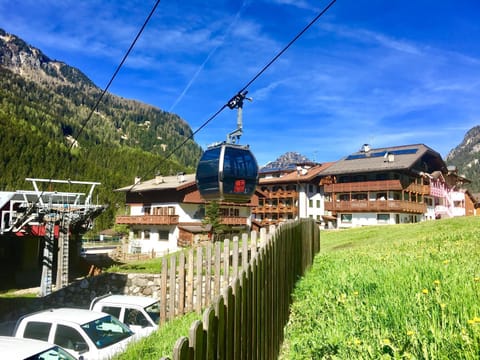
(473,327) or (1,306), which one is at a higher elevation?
(473,327)

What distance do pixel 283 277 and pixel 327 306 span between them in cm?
83

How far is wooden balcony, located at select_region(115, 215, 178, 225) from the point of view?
4294 centimetres

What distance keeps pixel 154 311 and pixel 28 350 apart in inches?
189

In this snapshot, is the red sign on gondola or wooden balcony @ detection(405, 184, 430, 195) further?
wooden balcony @ detection(405, 184, 430, 195)

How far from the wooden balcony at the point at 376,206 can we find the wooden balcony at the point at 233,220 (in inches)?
540

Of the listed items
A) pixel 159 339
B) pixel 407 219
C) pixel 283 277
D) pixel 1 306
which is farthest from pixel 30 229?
pixel 407 219

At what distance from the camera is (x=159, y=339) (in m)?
7.37

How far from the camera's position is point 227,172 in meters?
11.3

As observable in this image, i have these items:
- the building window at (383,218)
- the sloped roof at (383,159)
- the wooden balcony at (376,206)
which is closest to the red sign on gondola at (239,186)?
the wooden balcony at (376,206)

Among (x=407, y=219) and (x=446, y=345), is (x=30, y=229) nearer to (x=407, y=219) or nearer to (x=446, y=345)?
(x=446, y=345)

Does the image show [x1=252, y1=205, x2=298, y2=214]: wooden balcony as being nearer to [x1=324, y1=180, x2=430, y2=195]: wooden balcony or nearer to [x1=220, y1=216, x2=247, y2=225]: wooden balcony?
[x1=324, y1=180, x2=430, y2=195]: wooden balcony

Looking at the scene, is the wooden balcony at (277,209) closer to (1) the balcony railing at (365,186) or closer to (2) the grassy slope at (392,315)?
(1) the balcony railing at (365,186)

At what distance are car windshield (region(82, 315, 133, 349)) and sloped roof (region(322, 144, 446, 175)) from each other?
1722 inches

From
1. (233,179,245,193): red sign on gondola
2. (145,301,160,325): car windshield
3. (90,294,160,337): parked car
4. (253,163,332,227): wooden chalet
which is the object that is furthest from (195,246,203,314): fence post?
(253,163,332,227): wooden chalet
